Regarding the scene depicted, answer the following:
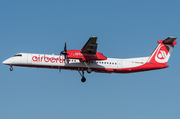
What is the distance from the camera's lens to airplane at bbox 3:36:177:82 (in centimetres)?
2852

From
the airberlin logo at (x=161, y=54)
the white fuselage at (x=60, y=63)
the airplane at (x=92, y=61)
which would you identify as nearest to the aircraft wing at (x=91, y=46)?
the airplane at (x=92, y=61)

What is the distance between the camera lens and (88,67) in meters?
29.1

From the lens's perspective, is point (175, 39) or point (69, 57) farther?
point (175, 39)

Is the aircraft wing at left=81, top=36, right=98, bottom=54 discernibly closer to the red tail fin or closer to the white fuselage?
the white fuselage

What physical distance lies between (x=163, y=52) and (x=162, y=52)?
0.11 m

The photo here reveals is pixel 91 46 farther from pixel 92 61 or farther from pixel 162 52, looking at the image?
pixel 162 52

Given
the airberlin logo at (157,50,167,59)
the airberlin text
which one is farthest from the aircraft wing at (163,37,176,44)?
the airberlin text

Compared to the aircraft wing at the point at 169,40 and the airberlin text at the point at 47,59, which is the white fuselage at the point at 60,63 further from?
the aircraft wing at the point at 169,40

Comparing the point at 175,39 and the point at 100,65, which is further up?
the point at 175,39

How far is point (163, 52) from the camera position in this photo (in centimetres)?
3120

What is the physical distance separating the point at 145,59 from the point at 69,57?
8.93 metres

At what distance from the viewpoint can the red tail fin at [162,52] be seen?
3088cm

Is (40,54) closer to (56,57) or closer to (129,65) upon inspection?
(56,57)

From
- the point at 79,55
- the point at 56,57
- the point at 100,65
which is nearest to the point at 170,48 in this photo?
the point at 100,65
